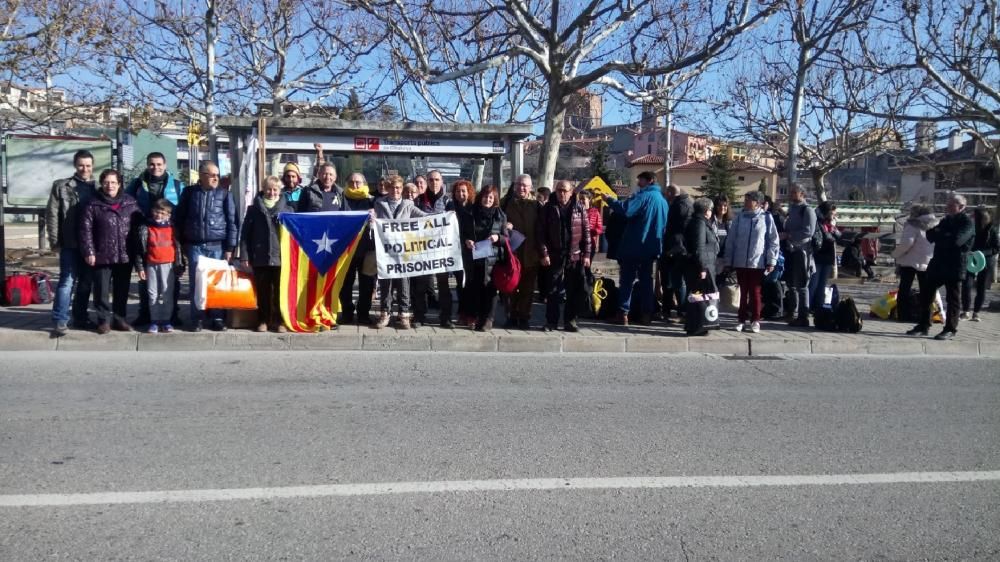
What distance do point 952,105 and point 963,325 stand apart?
8.24 meters

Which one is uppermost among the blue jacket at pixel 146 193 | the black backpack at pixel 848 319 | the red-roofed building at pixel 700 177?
the red-roofed building at pixel 700 177

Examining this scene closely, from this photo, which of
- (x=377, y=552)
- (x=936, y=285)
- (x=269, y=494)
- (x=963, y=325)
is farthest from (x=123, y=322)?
(x=963, y=325)

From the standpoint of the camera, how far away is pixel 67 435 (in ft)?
18.8

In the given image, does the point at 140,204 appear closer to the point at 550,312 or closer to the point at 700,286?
the point at 550,312

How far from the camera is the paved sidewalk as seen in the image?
9.09 metres

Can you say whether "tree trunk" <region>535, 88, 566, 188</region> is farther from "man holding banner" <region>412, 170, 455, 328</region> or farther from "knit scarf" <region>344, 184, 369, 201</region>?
"knit scarf" <region>344, 184, 369, 201</region>

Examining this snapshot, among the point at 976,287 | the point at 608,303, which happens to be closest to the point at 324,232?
the point at 608,303

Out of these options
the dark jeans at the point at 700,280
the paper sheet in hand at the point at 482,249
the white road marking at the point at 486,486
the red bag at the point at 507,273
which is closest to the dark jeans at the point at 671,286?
the dark jeans at the point at 700,280

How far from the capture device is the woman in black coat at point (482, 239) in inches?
396

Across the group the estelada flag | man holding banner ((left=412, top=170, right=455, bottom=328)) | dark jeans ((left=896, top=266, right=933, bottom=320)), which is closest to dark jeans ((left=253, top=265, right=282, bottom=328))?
the estelada flag

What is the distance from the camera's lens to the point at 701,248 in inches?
405

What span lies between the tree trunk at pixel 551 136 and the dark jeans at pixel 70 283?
7.24 m

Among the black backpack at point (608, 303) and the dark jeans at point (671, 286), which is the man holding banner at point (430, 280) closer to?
the black backpack at point (608, 303)

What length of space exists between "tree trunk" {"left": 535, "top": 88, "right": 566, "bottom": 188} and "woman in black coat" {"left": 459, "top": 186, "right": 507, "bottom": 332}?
395 cm
